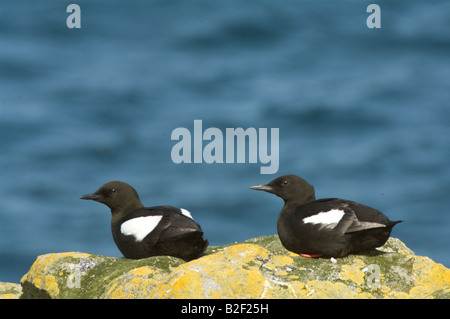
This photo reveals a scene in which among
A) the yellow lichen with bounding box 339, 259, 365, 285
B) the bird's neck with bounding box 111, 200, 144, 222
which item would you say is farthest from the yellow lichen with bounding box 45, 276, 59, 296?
the yellow lichen with bounding box 339, 259, 365, 285

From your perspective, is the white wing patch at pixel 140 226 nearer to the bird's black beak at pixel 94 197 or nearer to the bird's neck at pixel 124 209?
the bird's neck at pixel 124 209

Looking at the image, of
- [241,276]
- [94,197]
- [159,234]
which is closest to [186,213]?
[159,234]

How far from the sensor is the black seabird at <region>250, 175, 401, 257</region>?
9.27 meters

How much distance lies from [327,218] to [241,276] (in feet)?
5.29

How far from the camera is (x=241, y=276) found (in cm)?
814

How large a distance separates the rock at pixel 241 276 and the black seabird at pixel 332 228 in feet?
0.44

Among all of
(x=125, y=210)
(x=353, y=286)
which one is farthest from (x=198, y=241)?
(x=353, y=286)

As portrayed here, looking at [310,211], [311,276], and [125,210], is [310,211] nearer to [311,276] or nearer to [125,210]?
[311,276]

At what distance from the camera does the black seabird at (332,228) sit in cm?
927

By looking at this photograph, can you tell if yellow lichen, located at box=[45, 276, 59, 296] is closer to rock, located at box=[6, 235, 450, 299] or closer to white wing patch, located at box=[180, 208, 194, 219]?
rock, located at box=[6, 235, 450, 299]

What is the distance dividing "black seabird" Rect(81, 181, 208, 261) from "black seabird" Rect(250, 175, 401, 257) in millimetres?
961

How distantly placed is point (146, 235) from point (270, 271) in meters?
1.64

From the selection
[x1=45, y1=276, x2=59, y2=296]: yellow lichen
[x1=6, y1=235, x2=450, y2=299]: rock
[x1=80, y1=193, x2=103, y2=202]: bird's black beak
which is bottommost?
[x1=45, y1=276, x2=59, y2=296]: yellow lichen

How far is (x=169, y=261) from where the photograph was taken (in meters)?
8.96
